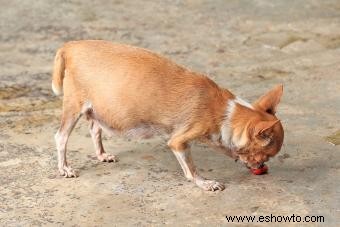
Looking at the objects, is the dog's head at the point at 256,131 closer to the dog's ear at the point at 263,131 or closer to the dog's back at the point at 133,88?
the dog's ear at the point at 263,131

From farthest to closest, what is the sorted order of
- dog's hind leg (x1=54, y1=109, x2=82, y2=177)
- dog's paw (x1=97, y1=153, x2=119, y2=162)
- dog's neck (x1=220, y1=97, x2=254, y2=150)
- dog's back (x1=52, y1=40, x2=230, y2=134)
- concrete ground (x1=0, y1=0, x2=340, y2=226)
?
dog's paw (x1=97, y1=153, x2=119, y2=162)
dog's hind leg (x1=54, y1=109, x2=82, y2=177)
dog's back (x1=52, y1=40, x2=230, y2=134)
dog's neck (x1=220, y1=97, x2=254, y2=150)
concrete ground (x1=0, y1=0, x2=340, y2=226)

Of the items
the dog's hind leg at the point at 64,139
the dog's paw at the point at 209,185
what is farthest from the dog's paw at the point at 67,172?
the dog's paw at the point at 209,185

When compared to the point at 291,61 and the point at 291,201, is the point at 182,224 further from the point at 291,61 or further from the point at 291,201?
the point at 291,61

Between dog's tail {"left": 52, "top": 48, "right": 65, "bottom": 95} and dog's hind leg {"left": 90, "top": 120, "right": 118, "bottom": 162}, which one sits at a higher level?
dog's tail {"left": 52, "top": 48, "right": 65, "bottom": 95}

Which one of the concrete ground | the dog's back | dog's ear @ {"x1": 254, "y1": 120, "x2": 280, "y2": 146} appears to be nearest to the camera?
dog's ear @ {"x1": 254, "y1": 120, "x2": 280, "y2": 146}

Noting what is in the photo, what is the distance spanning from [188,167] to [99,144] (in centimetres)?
82

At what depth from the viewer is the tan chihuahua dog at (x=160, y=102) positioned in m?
5.43

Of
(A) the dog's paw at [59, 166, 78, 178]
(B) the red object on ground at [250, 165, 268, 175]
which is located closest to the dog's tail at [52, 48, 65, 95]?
(A) the dog's paw at [59, 166, 78, 178]

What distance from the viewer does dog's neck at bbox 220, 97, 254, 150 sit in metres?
5.37

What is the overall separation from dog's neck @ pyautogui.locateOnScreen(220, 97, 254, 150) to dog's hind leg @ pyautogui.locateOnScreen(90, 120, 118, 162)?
3.31ft

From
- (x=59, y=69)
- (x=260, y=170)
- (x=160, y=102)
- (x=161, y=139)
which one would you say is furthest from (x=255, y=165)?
(x=59, y=69)

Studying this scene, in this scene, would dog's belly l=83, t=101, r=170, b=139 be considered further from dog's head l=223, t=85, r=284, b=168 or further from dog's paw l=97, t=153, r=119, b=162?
dog's head l=223, t=85, r=284, b=168

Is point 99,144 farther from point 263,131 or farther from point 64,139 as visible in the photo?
point 263,131

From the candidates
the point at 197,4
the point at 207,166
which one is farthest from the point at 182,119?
the point at 197,4
